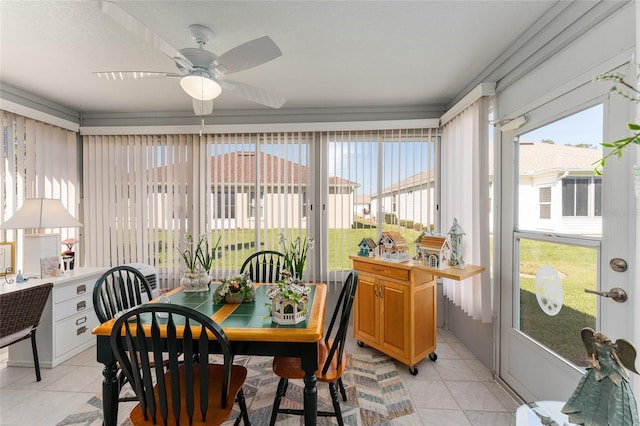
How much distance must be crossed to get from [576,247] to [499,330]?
1.01 metres

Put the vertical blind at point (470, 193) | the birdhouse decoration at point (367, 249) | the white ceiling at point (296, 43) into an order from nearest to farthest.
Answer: the white ceiling at point (296, 43) < the vertical blind at point (470, 193) < the birdhouse decoration at point (367, 249)

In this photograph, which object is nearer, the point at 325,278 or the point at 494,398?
the point at 494,398

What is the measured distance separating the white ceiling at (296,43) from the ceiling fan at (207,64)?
22cm

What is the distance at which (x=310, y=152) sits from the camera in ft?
11.0

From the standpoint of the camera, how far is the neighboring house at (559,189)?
5.03 ft

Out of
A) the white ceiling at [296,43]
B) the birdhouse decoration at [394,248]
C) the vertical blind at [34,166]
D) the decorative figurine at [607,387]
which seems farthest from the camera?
the vertical blind at [34,166]

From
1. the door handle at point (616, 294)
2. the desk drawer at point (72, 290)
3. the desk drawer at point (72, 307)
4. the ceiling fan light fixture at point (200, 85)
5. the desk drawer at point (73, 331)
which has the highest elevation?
the ceiling fan light fixture at point (200, 85)

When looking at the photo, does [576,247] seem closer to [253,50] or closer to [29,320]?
[253,50]

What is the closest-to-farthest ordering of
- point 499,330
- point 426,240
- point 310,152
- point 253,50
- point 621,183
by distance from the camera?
point 621,183, point 253,50, point 499,330, point 426,240, point 310,152

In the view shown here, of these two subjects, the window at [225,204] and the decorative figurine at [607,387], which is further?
the window at [225,204]

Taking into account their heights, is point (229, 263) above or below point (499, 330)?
above

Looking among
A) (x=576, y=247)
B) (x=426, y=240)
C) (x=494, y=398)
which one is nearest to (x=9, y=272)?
(x=426, y=240)

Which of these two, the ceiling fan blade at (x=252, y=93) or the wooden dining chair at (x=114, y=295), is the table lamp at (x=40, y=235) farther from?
the ceiling fan blade at (x=252, y=93)

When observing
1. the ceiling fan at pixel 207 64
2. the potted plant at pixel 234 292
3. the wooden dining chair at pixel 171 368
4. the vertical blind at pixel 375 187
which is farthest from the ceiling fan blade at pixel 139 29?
the vertical blind at pixel 375 187
